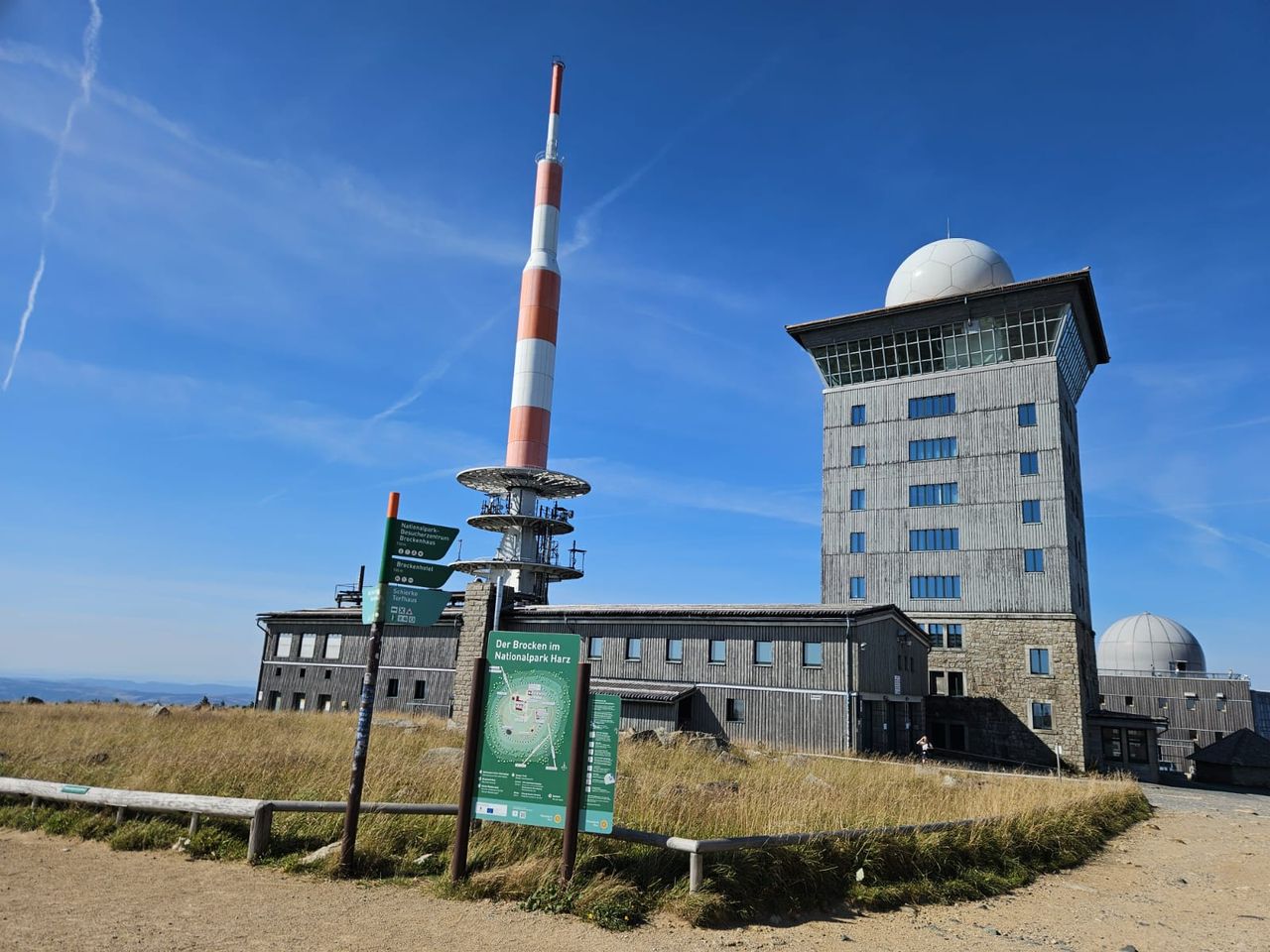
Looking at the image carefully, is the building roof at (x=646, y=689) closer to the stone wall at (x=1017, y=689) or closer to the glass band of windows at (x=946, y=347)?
the stone wall at (x=1017, y=689)

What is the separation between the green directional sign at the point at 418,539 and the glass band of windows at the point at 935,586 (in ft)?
138

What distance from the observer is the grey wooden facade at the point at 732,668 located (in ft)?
104

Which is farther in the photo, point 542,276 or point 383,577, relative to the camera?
point 542,276

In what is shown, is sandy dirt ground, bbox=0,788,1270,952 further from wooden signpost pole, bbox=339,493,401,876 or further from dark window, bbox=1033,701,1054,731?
dark window, bbox=1033,701,1054,731

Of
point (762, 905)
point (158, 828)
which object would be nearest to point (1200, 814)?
point (762, 905)

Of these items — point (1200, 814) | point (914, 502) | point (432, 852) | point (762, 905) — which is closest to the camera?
point (762, 905)

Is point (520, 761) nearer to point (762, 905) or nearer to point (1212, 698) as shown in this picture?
point (762, 905)

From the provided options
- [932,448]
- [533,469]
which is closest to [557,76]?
[533,469]

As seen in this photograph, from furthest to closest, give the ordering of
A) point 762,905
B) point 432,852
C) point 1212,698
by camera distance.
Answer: point 1212,698 < point 432,852 < point 762,905

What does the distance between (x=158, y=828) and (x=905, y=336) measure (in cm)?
4914

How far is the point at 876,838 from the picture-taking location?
998 cm

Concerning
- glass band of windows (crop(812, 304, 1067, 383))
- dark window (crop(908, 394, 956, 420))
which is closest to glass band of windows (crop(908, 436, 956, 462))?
dark window (crop(908, 394, 956, 420))

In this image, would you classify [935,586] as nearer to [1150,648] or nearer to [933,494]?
[933,494]

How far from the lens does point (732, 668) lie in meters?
33.5
